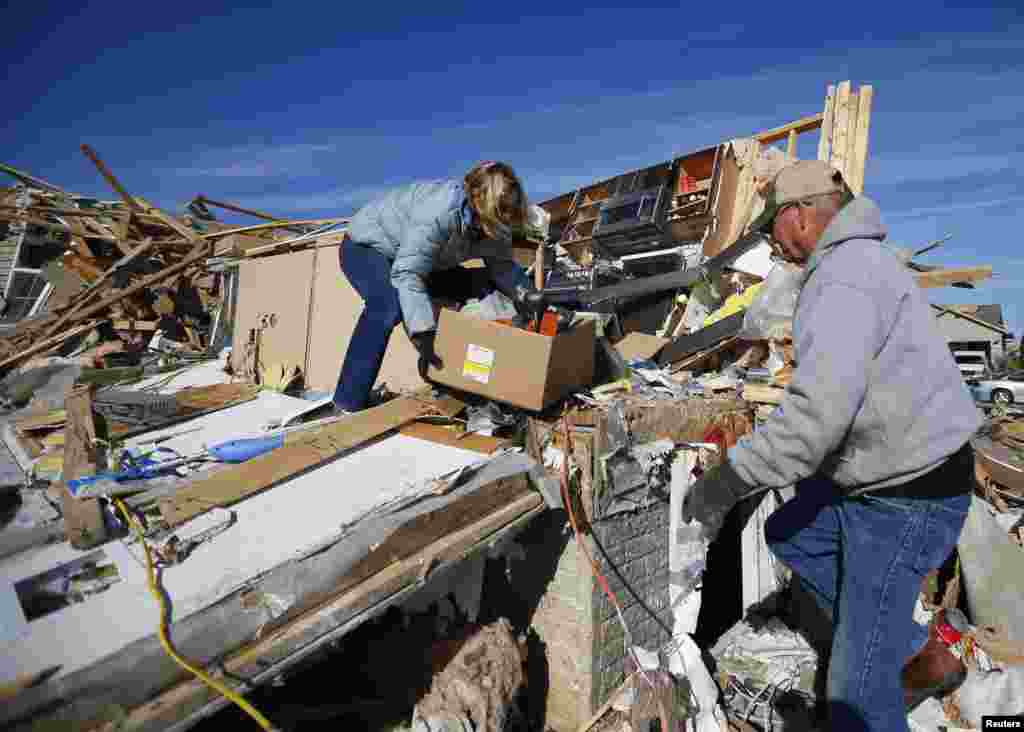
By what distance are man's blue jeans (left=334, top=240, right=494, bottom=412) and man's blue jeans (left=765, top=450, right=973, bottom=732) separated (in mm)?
2253

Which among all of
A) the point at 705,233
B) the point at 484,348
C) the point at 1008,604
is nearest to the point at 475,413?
the point at 484,348

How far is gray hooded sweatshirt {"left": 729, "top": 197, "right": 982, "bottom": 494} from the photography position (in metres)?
1.46

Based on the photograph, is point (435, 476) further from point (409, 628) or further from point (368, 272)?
point (368, 272)

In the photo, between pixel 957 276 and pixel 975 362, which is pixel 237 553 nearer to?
pixel 957 276

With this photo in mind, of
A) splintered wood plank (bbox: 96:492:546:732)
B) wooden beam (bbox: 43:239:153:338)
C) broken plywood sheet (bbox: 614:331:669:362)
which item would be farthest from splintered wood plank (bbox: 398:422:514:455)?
wooden beam (bbox: 43:239:153:338)

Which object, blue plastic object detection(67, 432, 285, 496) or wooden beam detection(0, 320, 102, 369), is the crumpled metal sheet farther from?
wooden beam detection(0, 320, 102, 369)

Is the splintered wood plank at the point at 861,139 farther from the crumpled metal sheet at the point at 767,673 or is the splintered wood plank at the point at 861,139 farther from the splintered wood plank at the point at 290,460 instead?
the splintered wood plank at the point at 290,460

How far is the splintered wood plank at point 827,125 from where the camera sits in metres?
6.45

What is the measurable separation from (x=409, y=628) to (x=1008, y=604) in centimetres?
323

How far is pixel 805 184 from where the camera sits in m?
1.72

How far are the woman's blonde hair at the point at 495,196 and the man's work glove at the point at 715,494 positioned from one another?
5.01 feet

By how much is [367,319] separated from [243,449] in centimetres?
91

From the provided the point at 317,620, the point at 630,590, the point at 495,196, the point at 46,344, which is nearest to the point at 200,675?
the point at 317,620

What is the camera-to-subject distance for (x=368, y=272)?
2.91 metres
